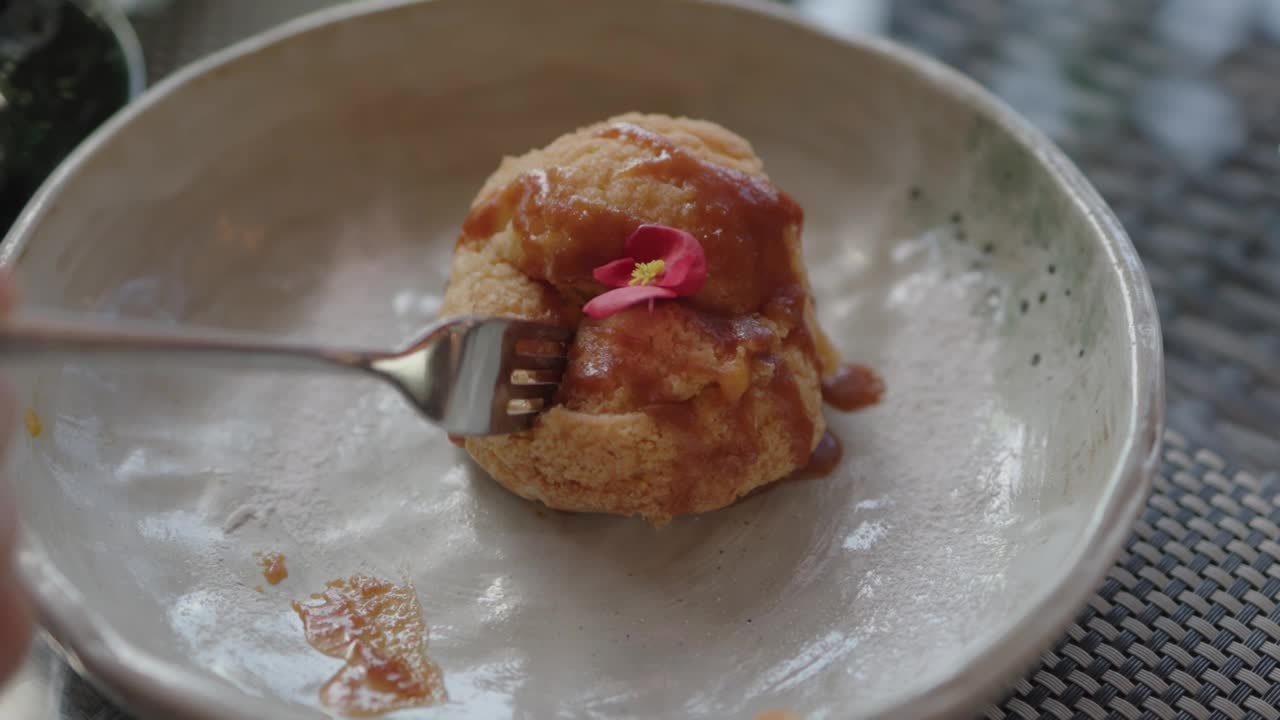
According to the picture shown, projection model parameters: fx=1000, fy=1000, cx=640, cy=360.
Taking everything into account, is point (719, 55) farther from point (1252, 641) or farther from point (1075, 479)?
point (1252, 641)

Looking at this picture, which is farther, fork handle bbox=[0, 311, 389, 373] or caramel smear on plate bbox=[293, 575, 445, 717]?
caramel smear on plate bbox=[293, 575, 445, 717]

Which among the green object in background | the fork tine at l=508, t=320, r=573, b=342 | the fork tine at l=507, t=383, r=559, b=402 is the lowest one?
the fork tine at l=507, t=383, r=559, b=402

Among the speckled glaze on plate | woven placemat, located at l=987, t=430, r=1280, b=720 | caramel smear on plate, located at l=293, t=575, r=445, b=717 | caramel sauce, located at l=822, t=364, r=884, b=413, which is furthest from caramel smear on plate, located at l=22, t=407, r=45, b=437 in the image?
woven placemat, located at l=987, t=430, r=1280, b=720

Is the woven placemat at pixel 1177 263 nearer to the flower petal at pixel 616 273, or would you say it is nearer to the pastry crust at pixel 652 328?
the pastry crust at pixel 652 328

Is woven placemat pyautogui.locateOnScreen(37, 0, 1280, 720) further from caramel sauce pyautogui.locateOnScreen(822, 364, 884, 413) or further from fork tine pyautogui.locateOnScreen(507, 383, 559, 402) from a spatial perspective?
fork tine pyautogui.locateOnScreen(507, 383, 559, 402)

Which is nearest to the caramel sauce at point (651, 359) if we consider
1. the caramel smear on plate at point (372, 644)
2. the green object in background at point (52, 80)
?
the caramel smear on plate at point (372, 644)

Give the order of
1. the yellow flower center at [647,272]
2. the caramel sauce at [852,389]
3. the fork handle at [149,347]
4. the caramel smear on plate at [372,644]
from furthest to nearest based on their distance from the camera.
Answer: the caramel sauce at [852,389]
the yellow flower center at [647,272]
the caramel smear on plate at [372,644]
the fork handle at [149,347]

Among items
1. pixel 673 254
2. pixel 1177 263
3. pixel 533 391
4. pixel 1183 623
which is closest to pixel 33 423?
pixel 533 391
